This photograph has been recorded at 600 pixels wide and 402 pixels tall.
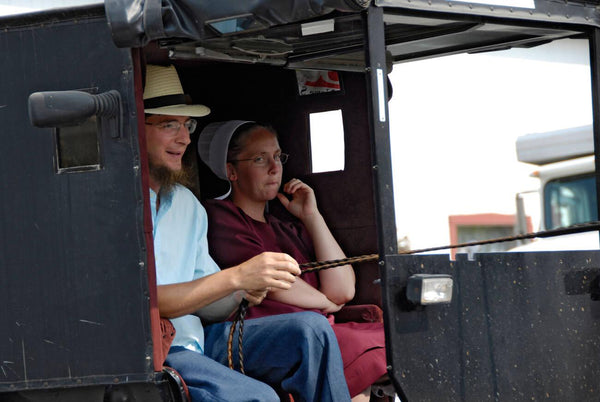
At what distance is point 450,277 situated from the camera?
144 inches

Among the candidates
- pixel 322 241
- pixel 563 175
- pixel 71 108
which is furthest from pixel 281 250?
pixel 563 175

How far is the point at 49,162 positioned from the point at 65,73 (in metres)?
0.32

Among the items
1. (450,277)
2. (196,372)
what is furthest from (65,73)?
(450,277)

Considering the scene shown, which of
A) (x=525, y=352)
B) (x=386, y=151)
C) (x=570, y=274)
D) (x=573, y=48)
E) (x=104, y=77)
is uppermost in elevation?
(x=573, y=48)

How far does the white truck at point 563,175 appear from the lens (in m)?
11.0

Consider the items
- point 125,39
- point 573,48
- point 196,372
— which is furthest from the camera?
point 573,48

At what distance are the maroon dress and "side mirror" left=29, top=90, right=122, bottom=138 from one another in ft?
3.49

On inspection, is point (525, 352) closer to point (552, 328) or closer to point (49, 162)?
point (552, 328)

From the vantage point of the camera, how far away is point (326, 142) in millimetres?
5281

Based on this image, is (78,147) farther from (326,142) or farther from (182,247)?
(326,142)

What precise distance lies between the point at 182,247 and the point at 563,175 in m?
7.73

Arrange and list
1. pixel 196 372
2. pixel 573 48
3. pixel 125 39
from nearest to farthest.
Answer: pixel 125 39
pixel 196 372
pixel 573 48

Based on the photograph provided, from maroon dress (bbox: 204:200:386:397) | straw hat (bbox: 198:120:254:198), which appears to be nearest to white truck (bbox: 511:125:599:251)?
maroon dress (bbox: 204:200:386:397)

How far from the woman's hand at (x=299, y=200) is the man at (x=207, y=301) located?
72 cm
